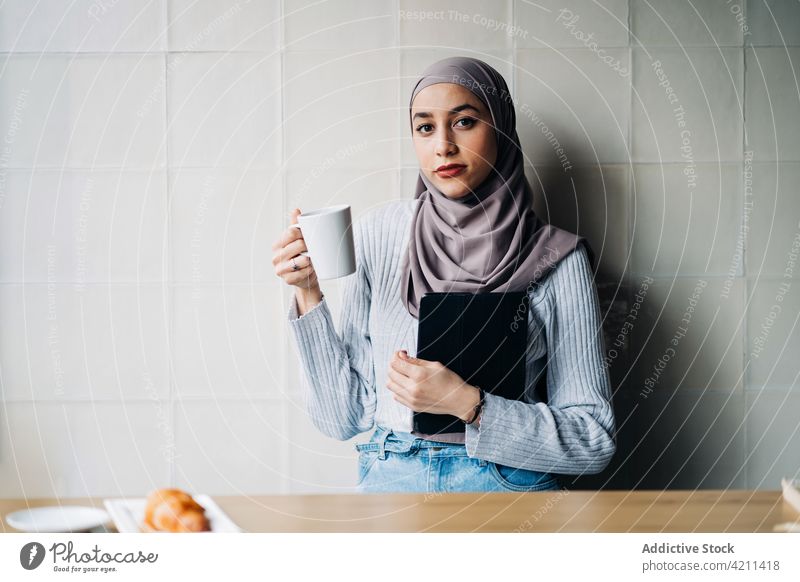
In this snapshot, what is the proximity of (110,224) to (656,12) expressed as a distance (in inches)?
20.9

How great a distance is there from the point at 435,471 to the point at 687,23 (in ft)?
1.52

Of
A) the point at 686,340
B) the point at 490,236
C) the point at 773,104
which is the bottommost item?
the point at 686,340

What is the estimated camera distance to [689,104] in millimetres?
671

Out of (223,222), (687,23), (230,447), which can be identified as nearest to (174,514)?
(230,447)

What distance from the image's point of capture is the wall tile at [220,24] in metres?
0.64

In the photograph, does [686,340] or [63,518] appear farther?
[686,340]

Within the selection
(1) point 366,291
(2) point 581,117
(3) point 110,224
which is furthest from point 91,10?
(2) point 581,117

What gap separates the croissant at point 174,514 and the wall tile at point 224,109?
297mm

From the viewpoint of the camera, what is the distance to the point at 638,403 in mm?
711

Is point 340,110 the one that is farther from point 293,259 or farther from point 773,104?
point 773,104

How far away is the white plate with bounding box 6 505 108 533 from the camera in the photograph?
0.52 m

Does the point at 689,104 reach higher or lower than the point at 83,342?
higher
